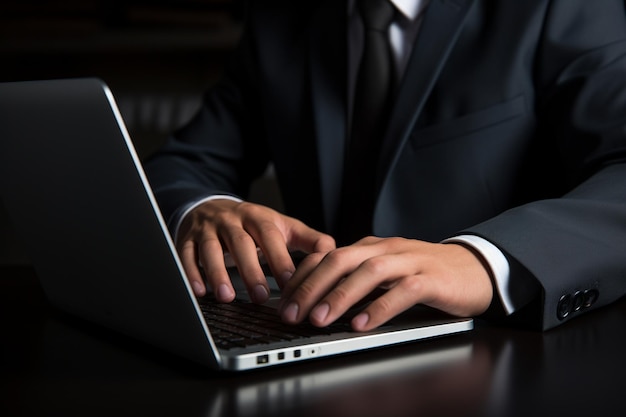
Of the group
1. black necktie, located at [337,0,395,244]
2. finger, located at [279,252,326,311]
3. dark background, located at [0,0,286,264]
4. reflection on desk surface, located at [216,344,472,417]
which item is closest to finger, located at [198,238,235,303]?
finger, located at [279,252,326,311]

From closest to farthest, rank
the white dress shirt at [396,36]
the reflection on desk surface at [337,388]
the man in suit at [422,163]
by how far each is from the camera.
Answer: the reflection on desk surface at [337,388], the man in suit at [422,163], the white dress shirt at [396,36]

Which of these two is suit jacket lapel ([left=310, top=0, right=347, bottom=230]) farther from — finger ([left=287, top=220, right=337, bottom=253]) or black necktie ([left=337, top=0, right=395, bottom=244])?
finger ([left=287, top=220, right=337, bottom=253])

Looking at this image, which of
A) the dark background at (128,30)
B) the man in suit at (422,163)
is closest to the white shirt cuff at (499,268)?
the man in suit at (422,163)

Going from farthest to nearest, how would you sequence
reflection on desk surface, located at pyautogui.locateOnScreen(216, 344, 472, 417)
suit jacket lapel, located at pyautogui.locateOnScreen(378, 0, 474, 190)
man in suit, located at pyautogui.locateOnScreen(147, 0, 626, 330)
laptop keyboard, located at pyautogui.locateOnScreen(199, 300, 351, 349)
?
suit jacket lapel, located at pyautogui.locateOnScreen(378, 0, 474, 190), man in suit, located at pyautogui.locateOnScreen(147, 0, 626, 330), laptop keyboard, located at pyautogui.locateOnScreen(199, 300, 351, 349), reflection on desk surface, located at pyautogui.locateOnScreen(216, 344, 472, 417)

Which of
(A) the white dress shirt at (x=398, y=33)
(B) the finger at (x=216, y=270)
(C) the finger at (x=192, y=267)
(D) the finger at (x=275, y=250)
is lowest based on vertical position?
(C) the finger at (x=192, y=267)

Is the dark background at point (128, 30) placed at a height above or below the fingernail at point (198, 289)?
below

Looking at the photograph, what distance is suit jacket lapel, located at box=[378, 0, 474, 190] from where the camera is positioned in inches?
48.9

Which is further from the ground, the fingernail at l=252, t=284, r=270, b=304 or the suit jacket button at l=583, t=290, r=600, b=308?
the fingernail at l=252, t=284, r=270, b=304

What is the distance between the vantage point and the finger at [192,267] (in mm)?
880

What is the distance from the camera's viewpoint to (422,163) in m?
1.27

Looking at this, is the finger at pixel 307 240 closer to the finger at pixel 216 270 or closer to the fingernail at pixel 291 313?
the finger at pixel 216 270

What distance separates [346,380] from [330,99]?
82 centimetres

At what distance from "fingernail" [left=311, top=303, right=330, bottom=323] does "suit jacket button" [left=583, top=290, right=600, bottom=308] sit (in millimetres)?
317

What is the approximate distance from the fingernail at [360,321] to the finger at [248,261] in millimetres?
143
